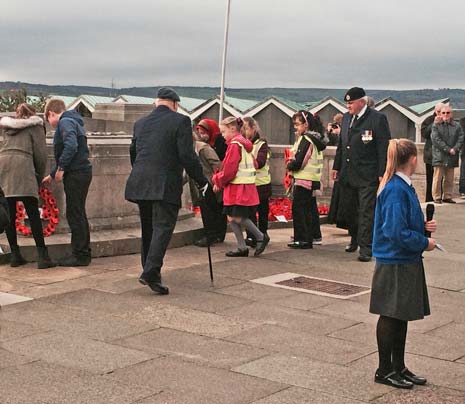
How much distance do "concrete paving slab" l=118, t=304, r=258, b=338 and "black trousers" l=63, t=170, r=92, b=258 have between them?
2.14 metres

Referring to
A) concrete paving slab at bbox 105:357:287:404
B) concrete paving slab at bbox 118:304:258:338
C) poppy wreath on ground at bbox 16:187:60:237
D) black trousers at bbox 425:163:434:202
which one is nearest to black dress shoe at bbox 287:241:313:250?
poppy wreath on ground at bbox 16:187:60:237

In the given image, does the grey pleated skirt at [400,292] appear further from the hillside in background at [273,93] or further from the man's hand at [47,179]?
the hillside in background at [273,93]

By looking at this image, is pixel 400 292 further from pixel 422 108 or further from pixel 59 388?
pixel 422 108

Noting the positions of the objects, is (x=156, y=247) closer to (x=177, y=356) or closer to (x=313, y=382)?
(x=177, y=356)

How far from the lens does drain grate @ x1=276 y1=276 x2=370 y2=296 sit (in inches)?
401

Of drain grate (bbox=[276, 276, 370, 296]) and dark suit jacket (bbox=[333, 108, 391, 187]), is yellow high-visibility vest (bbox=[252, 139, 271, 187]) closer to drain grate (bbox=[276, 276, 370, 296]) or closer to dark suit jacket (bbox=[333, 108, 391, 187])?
dark suit jacket (bbox=[333, 108, 391, 187])

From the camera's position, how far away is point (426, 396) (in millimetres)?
6773

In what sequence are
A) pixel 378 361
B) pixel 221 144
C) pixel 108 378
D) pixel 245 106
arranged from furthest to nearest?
pixel 245 106, pixel 221 144, pixel 378 361, pixel 108 378

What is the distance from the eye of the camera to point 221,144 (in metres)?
13.3

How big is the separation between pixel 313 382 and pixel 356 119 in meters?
5.63

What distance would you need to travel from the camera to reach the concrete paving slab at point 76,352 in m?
7.32

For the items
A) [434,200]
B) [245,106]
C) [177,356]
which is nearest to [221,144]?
[177,356]

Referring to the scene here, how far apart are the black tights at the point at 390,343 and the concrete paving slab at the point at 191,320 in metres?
1.60

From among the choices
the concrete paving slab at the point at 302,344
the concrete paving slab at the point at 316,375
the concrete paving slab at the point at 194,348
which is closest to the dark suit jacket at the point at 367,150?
the concrete paving slab at the point at 302,344
